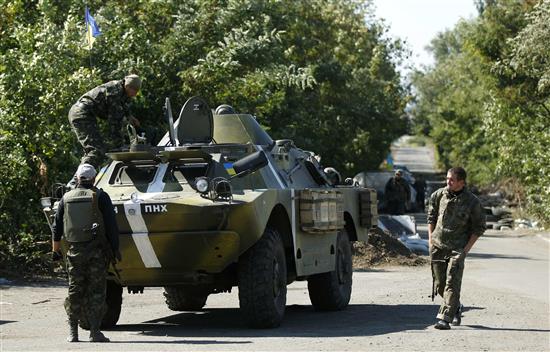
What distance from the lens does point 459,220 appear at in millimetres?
13406

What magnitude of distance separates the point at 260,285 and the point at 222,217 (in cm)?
79

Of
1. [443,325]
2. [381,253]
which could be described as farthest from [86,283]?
[381,253]

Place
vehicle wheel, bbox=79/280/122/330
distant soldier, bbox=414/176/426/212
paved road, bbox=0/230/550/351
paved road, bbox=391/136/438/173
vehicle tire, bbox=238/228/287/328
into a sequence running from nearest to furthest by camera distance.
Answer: paved road, bbox=0/230/550/351 < vehicle tire, bbox=238/228/287/328 < vehicle wheel, bbox=79/280/122/330 < distant soldier, bbox=414/176/426/212 < paved road, bbox=391/136/438/173

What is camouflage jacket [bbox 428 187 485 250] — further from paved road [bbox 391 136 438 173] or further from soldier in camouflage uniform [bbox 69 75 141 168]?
paved road [bbox 391 136 438 173]

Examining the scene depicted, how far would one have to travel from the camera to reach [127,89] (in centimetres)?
1498

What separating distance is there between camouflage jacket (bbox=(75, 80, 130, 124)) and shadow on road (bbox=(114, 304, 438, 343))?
95.9 inches

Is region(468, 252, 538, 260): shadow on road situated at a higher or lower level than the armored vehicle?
lower

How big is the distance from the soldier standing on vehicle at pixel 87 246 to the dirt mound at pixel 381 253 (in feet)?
41.1

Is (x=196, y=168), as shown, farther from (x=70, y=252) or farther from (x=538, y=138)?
(x=538, y=138)

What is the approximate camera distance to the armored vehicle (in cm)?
1289

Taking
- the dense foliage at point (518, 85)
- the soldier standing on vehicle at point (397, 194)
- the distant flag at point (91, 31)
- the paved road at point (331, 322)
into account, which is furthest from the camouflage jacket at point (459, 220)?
the dense foliage at point (518, 85)

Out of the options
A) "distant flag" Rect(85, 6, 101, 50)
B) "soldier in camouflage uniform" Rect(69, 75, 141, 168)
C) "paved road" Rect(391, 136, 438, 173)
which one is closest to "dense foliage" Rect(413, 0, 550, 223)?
"distant flag" Rect(85, 6, 101, 50)

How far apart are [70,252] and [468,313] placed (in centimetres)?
509

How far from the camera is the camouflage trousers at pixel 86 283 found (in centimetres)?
1219
